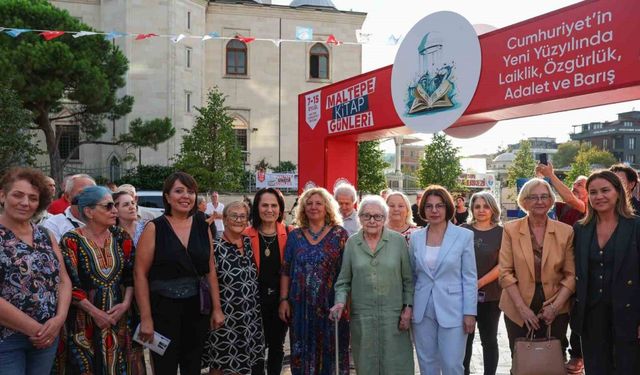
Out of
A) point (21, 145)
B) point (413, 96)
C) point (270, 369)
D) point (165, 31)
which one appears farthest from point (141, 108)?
point (270, 369)

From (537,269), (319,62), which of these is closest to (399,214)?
(537,269)

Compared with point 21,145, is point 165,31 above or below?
above

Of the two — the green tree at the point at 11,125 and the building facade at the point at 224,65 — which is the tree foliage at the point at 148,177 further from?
the green tree at the point at 11,125

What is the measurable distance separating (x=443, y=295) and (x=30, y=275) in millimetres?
2866

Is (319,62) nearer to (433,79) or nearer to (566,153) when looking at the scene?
(433,79)

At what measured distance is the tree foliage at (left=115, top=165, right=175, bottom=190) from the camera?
26984 millimetres

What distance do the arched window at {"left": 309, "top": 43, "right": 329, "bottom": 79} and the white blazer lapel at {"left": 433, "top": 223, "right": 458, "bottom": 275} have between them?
30599mm

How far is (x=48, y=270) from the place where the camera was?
3.82m

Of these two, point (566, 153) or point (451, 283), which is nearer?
point (451, 283)

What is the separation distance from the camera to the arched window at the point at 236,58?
33.4 metres

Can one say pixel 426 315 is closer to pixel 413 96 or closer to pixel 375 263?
pixel 375 263

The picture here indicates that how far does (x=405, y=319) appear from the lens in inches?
178

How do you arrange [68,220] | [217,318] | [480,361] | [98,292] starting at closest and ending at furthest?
[98,292] → [217,318] → [68,220] → [480,361]

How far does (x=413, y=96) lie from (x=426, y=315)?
4.45 m
